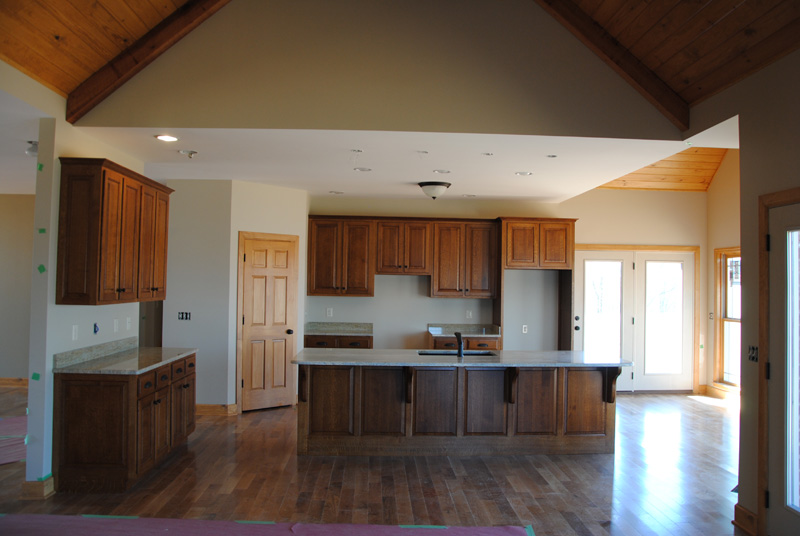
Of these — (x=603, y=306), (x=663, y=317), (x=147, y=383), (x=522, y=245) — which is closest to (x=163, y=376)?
(x=147, y=383)

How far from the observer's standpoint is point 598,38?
4.02 metres

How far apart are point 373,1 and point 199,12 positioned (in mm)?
1295

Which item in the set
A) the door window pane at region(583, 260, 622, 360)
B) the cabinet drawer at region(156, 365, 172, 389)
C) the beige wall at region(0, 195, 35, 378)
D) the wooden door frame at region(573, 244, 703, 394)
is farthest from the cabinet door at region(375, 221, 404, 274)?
the beige wall at region(0, 195, 35, 378)

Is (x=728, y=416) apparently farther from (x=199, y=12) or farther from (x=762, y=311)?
(x=199, y=12)

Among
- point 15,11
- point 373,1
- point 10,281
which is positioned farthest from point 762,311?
point 10,281

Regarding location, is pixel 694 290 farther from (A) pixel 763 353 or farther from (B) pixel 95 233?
(B) pixel 95 233

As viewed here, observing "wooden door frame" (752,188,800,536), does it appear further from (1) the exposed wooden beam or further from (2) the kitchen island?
(1) the exposed wooden beam

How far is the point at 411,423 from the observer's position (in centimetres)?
477

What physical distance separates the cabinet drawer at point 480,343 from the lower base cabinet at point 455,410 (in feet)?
7.14

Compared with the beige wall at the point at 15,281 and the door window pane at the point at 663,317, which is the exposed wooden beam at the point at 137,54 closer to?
the beige wall at the point at 15,281

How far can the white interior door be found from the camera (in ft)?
10.0

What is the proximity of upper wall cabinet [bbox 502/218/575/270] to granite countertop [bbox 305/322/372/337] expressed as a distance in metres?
2.11

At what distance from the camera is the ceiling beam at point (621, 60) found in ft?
13.2

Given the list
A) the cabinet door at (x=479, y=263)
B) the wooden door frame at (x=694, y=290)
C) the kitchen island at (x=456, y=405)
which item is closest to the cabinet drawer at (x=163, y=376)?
the kitchen island at (x=456, y=405)
